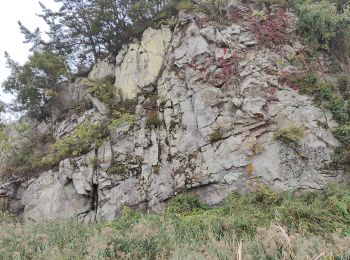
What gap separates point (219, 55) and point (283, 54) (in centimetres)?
268

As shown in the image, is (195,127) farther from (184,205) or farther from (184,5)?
(184,5)

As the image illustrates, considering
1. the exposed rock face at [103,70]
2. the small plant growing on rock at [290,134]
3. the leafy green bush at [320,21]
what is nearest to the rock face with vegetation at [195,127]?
the small plant growing on rock at [290,134]

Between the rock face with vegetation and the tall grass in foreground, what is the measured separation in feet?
2.97

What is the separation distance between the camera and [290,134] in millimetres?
12148

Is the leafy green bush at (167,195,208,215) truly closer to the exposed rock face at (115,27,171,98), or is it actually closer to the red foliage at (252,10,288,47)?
the exposed rock face at (115,27,171,98)

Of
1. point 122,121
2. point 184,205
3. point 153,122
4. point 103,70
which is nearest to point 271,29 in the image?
point 153,122

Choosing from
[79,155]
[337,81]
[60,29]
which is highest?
[60,29]

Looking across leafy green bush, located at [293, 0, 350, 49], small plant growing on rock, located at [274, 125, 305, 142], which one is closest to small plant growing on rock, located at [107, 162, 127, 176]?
small plant growing on rock, located at [274, 125, 305, 142]

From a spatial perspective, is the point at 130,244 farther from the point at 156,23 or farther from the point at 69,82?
the point at 69,82

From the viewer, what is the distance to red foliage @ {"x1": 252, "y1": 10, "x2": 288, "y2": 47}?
14.8 m

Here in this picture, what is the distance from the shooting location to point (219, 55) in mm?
14680

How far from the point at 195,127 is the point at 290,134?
11.8ft

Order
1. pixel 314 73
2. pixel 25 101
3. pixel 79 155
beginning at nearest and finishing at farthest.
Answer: pixel 314 73
pixel 79 155
pixel 25 101

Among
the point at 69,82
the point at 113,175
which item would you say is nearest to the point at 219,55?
the point at 113,175
